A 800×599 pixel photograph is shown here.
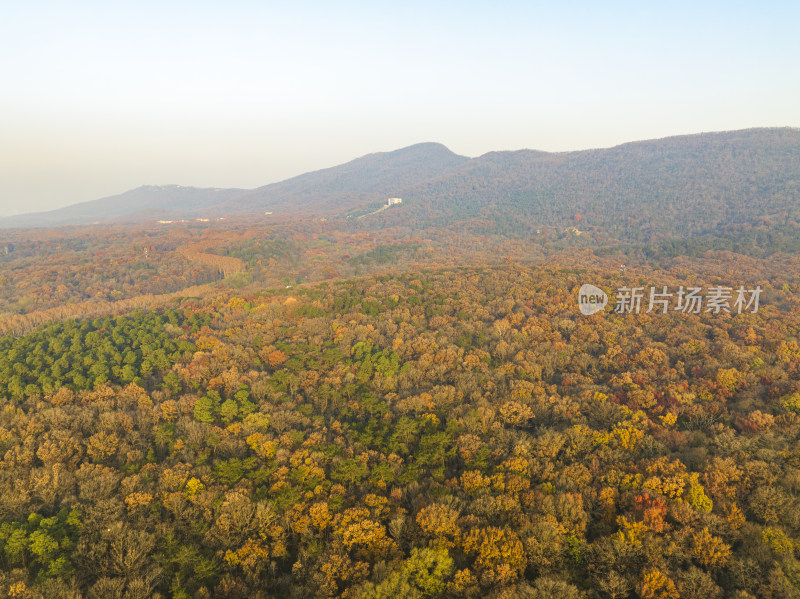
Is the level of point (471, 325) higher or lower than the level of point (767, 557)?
higher

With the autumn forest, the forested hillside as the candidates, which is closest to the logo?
the autumn forest

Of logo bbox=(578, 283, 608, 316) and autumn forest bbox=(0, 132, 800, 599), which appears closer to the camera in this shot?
autumn forest bbox=(0, 132, 800, 599)

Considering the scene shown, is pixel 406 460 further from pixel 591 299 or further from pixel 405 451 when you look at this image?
pixel 591 299

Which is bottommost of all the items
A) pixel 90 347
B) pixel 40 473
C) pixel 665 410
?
pixel 665 410

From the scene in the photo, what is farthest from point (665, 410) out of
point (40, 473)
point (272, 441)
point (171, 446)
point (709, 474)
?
point (40, 473)

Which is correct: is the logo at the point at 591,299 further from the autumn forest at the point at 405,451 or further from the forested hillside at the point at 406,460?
the forested hillside at the point at 406,460

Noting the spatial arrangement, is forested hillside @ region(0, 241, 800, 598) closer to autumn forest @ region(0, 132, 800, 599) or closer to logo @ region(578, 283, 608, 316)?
autumn forest @ region(0, 132, 800, 599)

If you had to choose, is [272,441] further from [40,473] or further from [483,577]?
[483,577]

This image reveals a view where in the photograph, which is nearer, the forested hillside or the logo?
the forested hillside

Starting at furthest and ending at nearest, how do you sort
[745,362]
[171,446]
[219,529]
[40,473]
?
[745,362], [171,446], [40,473], [219,529]

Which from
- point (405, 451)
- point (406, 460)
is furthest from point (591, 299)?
point (406, 460)
